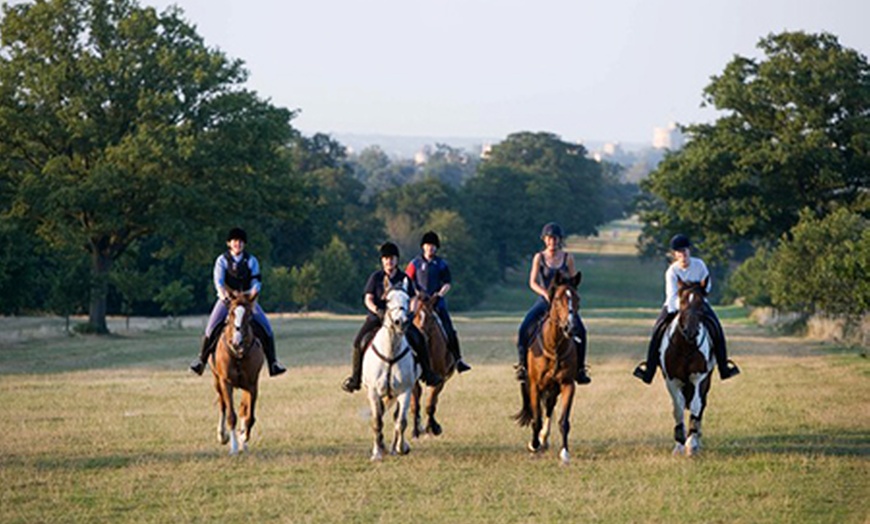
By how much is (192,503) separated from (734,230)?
44037 millimetres

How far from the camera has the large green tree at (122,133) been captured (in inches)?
1966

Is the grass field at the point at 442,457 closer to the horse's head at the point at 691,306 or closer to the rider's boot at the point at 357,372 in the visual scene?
the rider's boot at the point at 357,372

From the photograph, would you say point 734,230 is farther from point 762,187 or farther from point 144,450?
point 144,450

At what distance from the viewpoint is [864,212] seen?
177ft

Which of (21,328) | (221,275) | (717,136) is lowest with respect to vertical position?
(21,328)

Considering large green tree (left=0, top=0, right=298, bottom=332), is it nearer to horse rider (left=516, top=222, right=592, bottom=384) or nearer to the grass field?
the grass field

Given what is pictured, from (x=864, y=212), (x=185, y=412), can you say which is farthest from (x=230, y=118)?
(x=185, y=412)

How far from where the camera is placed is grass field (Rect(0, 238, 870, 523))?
13250 mm

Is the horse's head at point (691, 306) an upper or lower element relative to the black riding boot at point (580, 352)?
upper

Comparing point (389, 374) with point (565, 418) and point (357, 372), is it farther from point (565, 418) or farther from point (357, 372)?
point (565, 418)

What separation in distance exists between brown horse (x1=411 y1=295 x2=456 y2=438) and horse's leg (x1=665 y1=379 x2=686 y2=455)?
3.21 meters

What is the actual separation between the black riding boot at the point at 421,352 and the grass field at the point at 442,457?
37.4 inches

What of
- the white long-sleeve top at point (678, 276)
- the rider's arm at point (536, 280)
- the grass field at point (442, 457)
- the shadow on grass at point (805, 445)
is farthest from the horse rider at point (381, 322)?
the shadow on grass at point (805, 445)

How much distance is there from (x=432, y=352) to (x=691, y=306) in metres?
3.72
